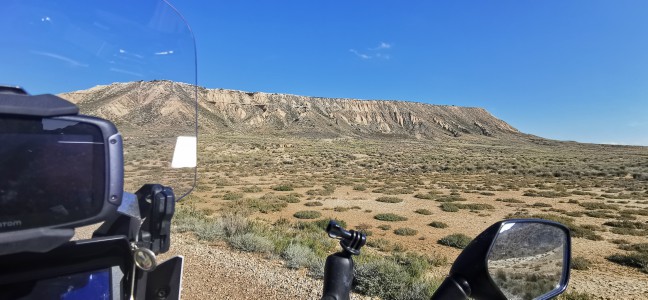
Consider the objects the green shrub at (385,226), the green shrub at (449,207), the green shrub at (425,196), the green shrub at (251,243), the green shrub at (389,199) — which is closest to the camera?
the green shrub at (251,243)

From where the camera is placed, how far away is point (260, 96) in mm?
124688

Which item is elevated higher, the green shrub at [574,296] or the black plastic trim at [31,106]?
the black plastic trim at [31,106]

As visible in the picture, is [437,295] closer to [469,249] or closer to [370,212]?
[469,249]

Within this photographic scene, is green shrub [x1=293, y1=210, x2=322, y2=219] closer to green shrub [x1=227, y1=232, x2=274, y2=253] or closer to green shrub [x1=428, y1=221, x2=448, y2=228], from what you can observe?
green shrub [x1=428, y1=221, x2=448, y2=228]

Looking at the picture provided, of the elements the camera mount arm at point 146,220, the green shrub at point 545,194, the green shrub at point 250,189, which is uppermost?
the camera mount arm at point 146,220

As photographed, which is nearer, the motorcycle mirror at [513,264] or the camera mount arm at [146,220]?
the motorcycle mirror at [513,264]

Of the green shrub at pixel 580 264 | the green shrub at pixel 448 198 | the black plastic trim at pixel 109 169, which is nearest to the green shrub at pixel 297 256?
Answer: the black plastic trim at pixel 109 169

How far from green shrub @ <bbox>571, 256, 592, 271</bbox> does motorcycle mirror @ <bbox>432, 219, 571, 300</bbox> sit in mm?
9938

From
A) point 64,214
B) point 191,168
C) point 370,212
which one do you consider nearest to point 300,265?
point 191,168

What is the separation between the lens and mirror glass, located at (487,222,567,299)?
157 cm

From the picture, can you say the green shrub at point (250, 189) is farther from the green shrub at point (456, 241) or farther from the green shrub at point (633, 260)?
the green shrub at point (633, 260)

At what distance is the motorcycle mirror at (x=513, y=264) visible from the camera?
144 centimetres

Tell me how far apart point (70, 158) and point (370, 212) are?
17011 millimetres

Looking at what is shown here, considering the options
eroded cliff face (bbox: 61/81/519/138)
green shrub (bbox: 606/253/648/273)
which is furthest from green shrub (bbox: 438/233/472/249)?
eroded cliff face (bbox: 61/81/519/138)
